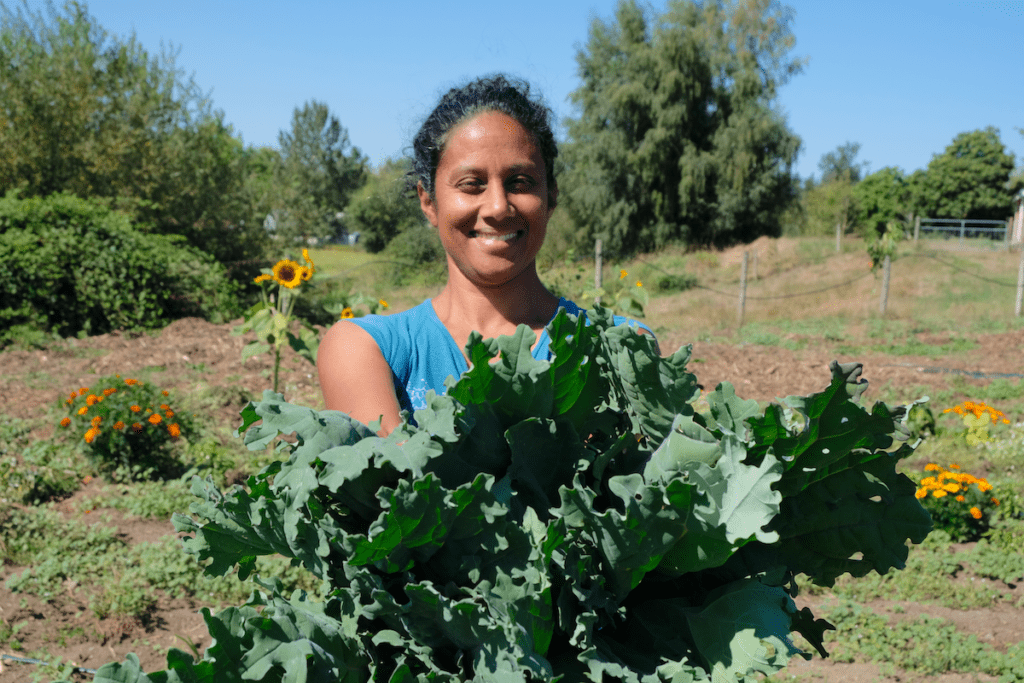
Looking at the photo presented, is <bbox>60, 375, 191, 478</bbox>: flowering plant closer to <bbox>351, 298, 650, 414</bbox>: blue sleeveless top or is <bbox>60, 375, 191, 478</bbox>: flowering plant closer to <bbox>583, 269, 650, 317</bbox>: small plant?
<bbox>583, 269, 650, 317</bbox>: small plant

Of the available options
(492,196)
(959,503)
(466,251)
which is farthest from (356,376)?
(959,503)

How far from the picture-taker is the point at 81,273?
10891mm

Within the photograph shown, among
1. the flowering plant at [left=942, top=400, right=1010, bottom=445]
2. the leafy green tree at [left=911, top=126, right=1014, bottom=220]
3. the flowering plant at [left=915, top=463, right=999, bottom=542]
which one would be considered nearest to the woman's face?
the flowering plant at [left=915, top=463, right=999, bottom=542]

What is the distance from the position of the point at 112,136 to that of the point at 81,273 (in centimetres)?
350

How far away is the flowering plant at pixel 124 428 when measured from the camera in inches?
213

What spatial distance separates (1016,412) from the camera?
726cm

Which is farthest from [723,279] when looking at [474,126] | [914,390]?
[474,126]

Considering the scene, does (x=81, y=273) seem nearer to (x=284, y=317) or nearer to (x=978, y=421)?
(x=284, y=317)

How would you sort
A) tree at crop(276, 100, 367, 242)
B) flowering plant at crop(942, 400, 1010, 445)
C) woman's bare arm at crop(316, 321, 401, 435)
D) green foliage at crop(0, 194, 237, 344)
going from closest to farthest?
woman's bare arm at crop(316, 321, 401, 435)
flowering plant at crop(942, 400, 1010, 445)
green foliage at crop(0, 194, 237, 344)
tree at crop(276, 100, 367, 242)

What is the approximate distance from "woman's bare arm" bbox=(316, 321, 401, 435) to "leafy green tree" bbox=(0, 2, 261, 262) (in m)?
13.1

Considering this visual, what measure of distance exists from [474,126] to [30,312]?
1128cm

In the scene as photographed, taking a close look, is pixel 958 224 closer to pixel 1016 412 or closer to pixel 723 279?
pixel 723 279

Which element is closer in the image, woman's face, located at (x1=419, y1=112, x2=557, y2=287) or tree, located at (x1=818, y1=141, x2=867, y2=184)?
woman's face, located at (x1=419, y1=112, x2=557, y2=287)

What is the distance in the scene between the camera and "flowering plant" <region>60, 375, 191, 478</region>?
5.40 meters
